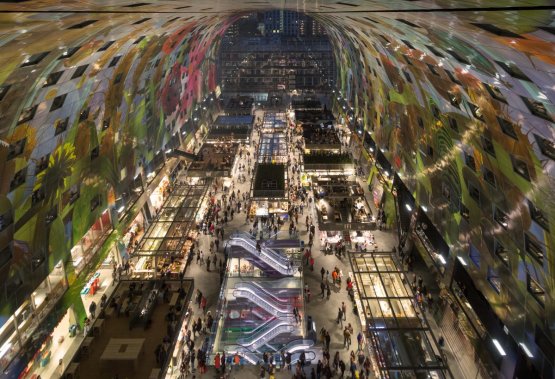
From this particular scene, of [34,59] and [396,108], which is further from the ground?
[34,59]

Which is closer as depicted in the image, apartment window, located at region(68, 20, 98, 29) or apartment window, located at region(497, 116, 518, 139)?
apartment window, located at region(68, 20, 98, 29)

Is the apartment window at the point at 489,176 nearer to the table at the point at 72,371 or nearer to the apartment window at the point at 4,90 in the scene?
the apartment window at the point at 4,90

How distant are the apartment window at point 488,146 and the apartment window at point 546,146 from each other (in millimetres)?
3180

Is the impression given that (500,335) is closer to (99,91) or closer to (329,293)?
(329,293)

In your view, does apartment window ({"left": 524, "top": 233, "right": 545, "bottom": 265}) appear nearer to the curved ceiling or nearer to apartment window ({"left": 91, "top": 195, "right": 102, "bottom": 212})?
the curved ceiling

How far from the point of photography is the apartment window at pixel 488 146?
1389 centimetres

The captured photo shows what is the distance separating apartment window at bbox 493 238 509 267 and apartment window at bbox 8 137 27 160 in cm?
1730

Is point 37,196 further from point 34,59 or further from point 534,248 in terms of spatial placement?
point 534,248

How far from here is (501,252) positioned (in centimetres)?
1489

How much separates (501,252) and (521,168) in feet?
13.5

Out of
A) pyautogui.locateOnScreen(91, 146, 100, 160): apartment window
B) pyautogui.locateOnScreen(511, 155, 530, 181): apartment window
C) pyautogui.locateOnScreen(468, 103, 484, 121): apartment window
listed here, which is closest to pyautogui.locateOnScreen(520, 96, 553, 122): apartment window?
pyautogui.locateOnScreen(511, 155, 530, 181): apartment window

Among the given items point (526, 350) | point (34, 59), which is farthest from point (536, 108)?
point (34, 59)

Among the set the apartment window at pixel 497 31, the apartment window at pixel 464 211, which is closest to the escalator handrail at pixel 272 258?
the apartment window at pixel 464 211

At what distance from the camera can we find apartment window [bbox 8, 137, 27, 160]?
13.2 meters
